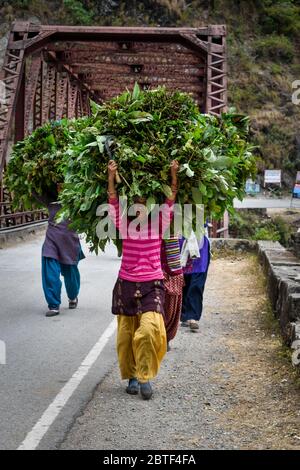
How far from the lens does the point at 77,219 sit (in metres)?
6.44

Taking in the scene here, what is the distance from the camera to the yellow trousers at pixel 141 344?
6.00 meters

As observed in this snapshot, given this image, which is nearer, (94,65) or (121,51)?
(121,51)

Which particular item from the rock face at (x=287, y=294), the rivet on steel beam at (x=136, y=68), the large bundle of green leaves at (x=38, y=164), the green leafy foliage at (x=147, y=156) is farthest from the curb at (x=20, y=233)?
the green leafy foliage at (x=147, y=156)

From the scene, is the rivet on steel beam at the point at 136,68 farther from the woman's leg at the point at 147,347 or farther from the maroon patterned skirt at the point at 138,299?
the woman's leg at the point at 147,347

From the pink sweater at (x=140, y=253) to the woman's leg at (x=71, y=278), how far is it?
12.1 feet

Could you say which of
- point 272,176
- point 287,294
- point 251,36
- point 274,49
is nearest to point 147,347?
point 287,294

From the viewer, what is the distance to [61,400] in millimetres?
5945

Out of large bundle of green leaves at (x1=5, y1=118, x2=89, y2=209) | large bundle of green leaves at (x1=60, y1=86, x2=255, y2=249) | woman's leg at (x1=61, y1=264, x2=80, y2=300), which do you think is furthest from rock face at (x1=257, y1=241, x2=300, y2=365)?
large bundle of green leaves at (x1=5, y1=118, x2=89, y2=209)

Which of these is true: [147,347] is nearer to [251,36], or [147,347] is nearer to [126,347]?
[126,347]

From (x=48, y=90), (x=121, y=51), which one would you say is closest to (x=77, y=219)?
(x=121, y=51)

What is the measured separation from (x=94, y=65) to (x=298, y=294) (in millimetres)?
19361

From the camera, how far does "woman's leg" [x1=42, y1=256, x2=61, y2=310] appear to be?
31.3 feet
